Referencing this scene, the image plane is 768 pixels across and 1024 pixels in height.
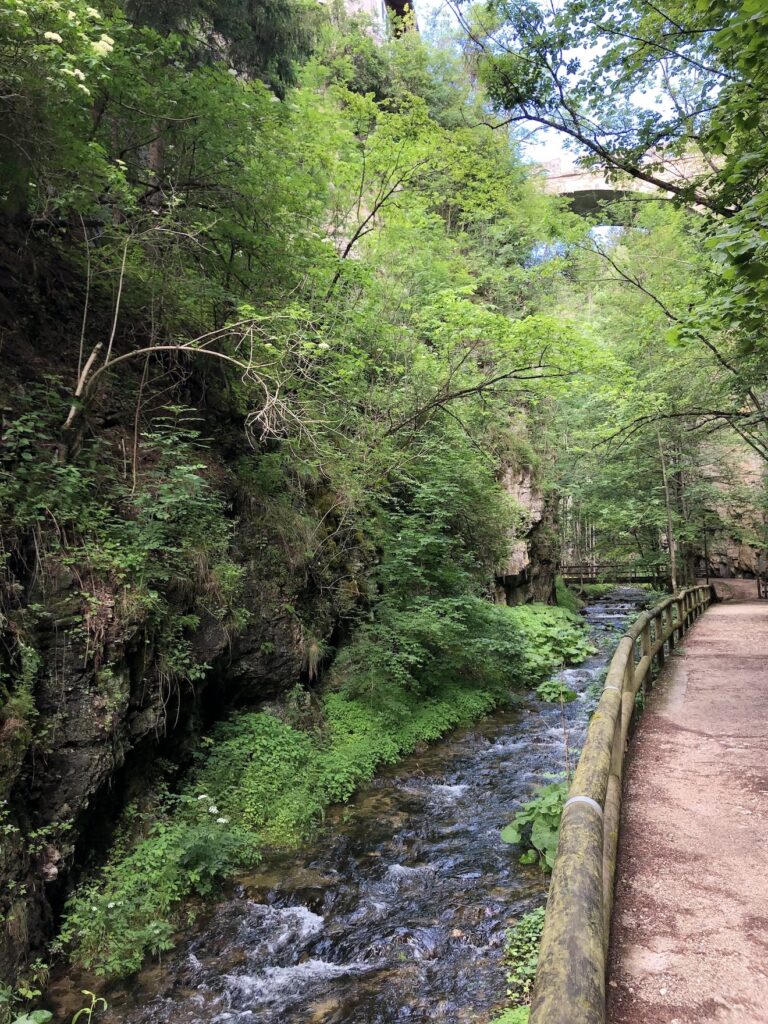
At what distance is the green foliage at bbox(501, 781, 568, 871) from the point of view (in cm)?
Result: 540

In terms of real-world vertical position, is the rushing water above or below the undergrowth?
below

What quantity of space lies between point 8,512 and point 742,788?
657 centimetres

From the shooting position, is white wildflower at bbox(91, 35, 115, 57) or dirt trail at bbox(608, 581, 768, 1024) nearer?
dirt trail at bbox(608, 581, 768, 1024)

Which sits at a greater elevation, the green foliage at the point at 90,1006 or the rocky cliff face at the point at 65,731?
the rocky cliff face at the point at 65,731

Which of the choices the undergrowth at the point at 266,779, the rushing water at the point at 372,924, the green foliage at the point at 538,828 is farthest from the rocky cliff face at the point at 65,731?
the green foliage at the point at 538,828

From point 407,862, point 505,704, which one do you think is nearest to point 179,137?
point 407,862

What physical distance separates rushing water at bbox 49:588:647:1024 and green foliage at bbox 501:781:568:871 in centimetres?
16

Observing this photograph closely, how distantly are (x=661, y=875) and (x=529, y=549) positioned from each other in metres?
15.6

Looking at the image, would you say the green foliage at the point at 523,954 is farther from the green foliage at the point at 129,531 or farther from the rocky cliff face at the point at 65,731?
the green foliage at the point at 129,531

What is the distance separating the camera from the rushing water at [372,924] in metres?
4.05

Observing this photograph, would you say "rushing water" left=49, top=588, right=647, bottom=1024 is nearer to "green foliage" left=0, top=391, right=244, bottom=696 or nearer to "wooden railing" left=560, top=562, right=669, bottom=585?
"green foliage" left=0, top=391, right=244, bottom=696

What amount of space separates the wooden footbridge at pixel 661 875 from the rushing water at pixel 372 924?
175 centimetres

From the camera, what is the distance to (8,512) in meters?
5.16

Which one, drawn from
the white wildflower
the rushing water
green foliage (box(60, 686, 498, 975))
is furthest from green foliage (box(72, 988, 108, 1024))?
the white wildflower
